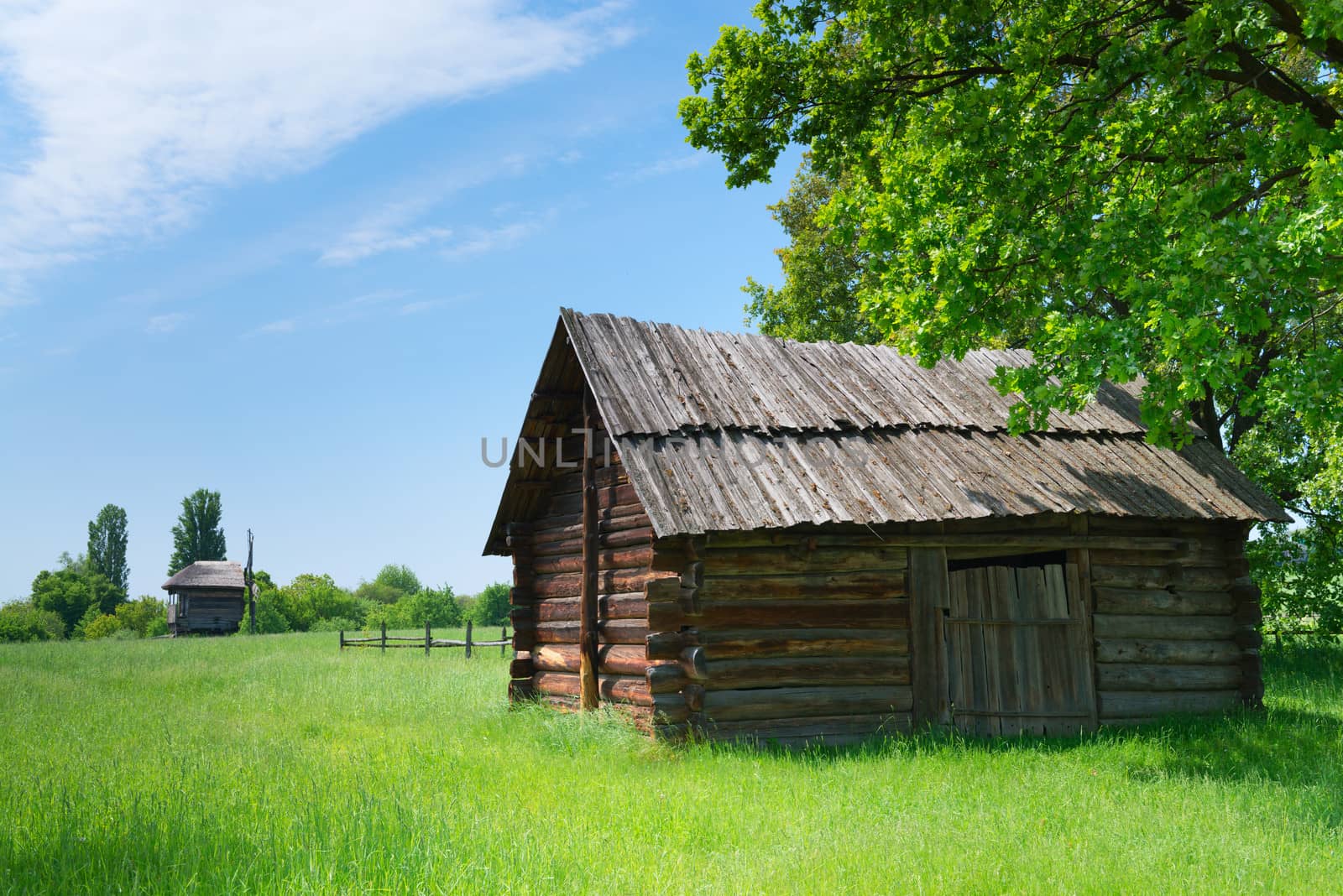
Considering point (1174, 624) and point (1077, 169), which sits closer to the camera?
point (1077, 169)

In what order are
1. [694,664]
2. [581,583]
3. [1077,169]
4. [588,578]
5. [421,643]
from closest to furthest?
[694,664] < [1077,169] < [588,578] < [581,583] < [421,643]

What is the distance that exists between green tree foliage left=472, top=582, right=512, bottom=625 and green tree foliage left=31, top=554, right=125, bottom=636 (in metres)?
26.5

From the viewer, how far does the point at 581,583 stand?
45.5 feet

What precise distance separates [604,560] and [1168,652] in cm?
Answer: 770

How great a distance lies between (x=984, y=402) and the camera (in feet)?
48.4

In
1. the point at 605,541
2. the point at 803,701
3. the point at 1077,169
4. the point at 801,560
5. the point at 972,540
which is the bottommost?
the point at 803,701

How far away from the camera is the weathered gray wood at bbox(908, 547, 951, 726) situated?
11.7m

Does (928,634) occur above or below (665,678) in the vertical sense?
above

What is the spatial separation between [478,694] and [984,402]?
10.0 meters

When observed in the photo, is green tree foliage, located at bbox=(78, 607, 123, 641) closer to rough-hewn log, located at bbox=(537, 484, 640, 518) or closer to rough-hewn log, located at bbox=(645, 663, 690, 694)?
rough-hewn log, located at bbox=(537, 484, 640, 518)

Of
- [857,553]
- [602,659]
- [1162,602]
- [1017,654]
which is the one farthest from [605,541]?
[1162,602]

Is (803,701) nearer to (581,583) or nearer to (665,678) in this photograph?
(665,678)

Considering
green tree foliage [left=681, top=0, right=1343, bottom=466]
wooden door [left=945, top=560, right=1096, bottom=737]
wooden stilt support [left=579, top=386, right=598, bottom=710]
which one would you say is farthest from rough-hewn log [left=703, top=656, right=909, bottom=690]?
green tree foliage [left=681, top=0, right=1343, bottom=466]

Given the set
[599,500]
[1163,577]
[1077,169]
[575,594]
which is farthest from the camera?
[575,594]
